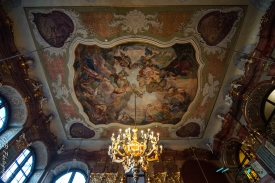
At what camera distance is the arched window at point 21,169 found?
5991mm

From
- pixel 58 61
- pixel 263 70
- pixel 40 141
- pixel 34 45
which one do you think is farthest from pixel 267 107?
pixel 40 141

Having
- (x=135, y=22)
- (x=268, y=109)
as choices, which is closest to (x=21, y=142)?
(x=135, y=22)

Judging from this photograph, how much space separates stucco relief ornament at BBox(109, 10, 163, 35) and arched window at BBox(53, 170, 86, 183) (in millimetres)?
6988

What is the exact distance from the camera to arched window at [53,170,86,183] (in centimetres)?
791

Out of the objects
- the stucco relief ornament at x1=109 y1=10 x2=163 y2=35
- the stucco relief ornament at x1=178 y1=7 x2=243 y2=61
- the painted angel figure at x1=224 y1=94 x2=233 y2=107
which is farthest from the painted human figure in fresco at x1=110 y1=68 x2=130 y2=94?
the painted angel figure at x1=224 y1=94 x2=233 y2=107

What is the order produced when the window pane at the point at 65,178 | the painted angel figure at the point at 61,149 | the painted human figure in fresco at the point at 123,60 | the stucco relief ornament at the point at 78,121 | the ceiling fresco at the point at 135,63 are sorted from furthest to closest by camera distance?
the painted angel figure at the point at 61,149 < the stucco relief ornament at the point at 78,121 < the window pane at the point at 65,178 < the painted human figure in fresco at the point at 123,60 < the ceiling fresco at the point at 135,63

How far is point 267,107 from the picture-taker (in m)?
6.75

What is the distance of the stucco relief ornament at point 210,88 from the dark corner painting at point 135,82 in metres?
0.44

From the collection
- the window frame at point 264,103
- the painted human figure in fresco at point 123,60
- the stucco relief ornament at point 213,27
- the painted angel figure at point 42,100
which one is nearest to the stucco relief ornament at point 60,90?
the painted angel figure at point 42,100

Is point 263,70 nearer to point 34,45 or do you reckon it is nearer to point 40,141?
point 34,45

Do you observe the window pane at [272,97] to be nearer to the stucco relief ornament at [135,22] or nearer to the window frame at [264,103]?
the window frame at [264,103]

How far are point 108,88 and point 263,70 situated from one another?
594 cm

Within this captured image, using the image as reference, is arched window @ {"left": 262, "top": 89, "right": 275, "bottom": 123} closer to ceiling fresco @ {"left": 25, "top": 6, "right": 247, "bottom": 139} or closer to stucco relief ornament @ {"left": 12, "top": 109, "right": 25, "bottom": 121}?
ceiling fresco @ {"left": 25, "top": 6, "right": 247, "bottom": 139}

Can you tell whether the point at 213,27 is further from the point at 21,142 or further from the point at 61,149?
the point at 61,149
